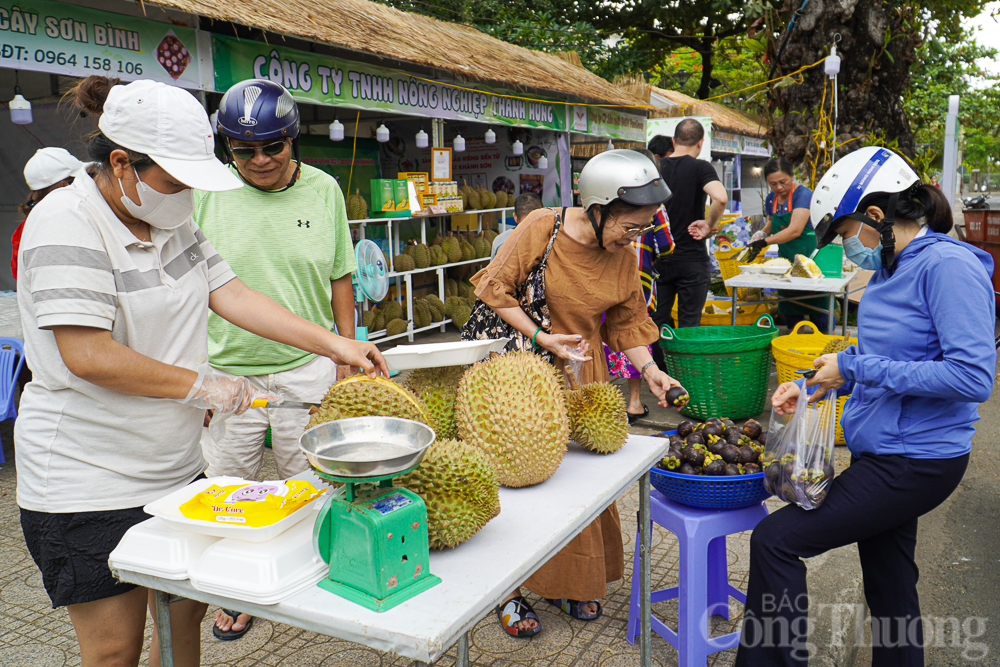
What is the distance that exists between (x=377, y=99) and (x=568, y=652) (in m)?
6.01

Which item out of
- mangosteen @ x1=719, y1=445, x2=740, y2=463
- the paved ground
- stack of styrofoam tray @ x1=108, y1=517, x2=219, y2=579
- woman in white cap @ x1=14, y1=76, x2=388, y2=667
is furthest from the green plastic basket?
stack of styrofoam tray @ x1=108, y1=517, x2=219, y2=579

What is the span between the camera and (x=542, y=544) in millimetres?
1642

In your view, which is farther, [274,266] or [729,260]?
[729,260]

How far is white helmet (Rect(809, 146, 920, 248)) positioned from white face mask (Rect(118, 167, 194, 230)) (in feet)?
6.29

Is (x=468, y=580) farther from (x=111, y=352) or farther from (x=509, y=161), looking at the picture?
(x=509, y=161)

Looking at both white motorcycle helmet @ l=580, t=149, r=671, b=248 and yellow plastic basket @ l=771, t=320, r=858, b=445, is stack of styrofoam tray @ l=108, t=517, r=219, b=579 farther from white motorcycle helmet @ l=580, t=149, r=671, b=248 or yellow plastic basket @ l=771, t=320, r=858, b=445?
yellow plastic basket @ l=771, t=320, r=858, b=445

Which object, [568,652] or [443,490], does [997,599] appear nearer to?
[568,652]

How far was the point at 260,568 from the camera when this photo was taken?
1.40 meters

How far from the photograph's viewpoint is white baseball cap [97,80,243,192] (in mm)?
1604

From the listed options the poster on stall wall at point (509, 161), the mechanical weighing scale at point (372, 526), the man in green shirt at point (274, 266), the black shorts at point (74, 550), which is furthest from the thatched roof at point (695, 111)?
the black shorts at point (74, 550)

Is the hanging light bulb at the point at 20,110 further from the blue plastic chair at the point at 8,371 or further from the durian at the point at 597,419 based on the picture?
the durian at the point at 597,419

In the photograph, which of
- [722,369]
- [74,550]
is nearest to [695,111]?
[722,369]

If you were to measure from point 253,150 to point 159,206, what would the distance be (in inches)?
32.1

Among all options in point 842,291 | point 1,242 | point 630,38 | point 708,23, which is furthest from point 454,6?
point 842,291
